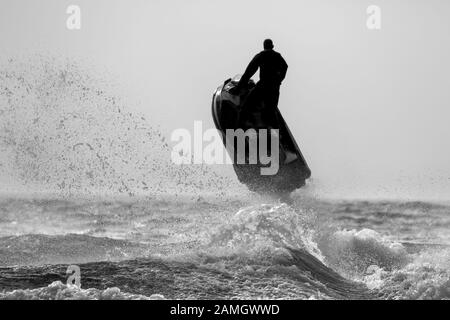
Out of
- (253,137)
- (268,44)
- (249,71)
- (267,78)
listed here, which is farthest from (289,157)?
(268,44)

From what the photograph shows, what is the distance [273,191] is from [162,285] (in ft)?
20.6

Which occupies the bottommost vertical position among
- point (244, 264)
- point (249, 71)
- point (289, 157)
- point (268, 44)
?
point (244, 264)

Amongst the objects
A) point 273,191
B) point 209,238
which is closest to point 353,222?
point 273,191

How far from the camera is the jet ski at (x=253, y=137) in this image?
49.6 feet

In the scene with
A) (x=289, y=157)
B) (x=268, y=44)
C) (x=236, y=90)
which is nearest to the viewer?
(x=268, y=44)

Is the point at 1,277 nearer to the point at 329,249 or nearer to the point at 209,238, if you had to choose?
the point at 209,238

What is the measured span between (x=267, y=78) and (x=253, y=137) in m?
1.14

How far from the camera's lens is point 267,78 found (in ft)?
49.4

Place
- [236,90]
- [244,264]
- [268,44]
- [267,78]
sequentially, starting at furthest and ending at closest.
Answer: [236,90], [268,44], [267,78], [244,264]

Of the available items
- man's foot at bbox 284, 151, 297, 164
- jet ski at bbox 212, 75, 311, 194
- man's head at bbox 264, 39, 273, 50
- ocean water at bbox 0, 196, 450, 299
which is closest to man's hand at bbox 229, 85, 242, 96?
jet ski at bbox 212, 75, 311, 194

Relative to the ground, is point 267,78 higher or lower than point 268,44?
lower

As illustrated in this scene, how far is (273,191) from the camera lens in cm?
1641

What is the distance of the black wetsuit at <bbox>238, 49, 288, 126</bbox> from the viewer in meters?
15.1

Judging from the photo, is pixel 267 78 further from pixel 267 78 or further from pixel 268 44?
pixel 268 44
